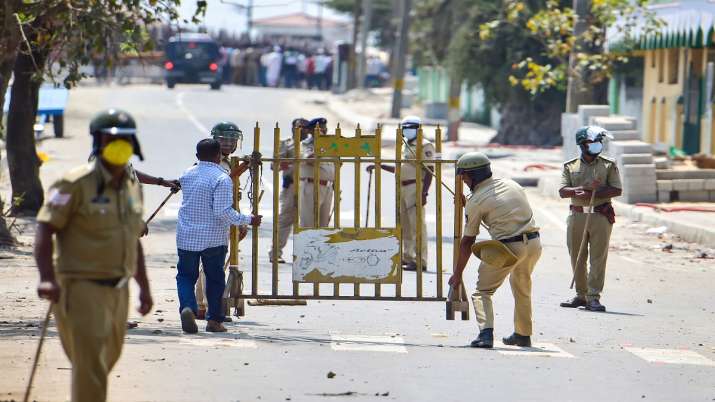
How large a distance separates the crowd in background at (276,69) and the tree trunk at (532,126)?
31656mm

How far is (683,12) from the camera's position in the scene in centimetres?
2639

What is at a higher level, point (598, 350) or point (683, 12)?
point (683, 12)

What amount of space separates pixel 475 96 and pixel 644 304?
115ft

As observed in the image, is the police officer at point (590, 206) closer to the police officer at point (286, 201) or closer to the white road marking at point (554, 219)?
the police officer at point (286, 201)

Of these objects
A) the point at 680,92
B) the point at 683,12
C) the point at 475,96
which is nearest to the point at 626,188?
the point at 683,12

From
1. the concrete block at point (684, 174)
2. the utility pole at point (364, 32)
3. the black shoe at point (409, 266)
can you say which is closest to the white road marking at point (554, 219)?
the concrete block at point (684, 174)

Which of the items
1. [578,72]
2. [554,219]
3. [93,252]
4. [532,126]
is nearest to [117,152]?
[93,252]

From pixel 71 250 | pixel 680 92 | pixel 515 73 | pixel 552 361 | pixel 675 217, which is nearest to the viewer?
pixel 71 250

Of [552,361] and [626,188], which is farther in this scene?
[626,188]

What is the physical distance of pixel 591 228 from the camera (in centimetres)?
1319

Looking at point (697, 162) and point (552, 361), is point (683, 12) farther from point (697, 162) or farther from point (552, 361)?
point (552, 361)

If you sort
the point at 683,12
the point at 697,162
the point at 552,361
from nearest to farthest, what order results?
the point at 552,361
the point at 697,162
the point at 683,12

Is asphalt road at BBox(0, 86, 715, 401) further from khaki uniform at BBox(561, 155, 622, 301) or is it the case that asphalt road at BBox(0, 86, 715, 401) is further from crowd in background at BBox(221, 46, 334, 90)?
crowd in background at BBox(221, 46, 334, 90)

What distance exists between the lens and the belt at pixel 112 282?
664 centimetres
